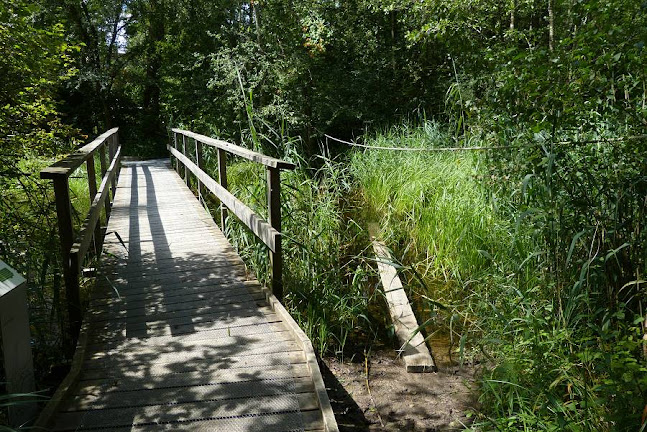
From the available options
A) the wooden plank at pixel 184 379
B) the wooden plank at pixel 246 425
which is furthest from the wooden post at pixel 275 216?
the wooden plank at pixel 246 425

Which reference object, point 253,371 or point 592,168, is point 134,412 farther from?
point 592,168

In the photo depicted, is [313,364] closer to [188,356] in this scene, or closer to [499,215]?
[188,356]

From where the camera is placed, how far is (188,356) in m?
3.03

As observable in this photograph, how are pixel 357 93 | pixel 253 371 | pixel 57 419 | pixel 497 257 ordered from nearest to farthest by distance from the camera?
pixel 57 419 < pixel 253 371 < pixel 497 257 < pixel 357 93

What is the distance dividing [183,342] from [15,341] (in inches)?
40.2

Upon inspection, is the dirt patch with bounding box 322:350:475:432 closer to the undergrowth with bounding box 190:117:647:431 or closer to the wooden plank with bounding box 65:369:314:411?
the undergrowth with bounding box 190:117:647:431

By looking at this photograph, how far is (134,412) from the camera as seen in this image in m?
2.48

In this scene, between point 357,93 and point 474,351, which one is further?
point 357,93

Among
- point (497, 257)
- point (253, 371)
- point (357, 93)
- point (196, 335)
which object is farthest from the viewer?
point (357, 93)

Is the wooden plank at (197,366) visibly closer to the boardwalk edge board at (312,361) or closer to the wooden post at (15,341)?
the boardwalk edge board at (312,361)

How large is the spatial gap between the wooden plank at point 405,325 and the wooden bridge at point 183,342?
0.90 metres

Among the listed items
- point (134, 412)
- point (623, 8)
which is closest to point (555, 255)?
point (623, 8)

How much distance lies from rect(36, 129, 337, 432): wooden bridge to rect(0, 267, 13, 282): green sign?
0.60 metres

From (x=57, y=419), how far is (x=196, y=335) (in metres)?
0.99
